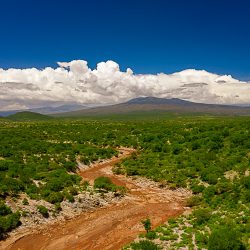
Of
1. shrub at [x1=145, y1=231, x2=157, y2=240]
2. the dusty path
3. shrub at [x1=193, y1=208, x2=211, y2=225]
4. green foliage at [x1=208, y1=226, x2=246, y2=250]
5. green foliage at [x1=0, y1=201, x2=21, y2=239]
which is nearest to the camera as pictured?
green foliage at [x1=208, y1=226, x2=246, y2=250]

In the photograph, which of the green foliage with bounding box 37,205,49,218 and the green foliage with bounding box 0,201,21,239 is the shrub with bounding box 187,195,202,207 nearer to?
the green foliage with bounding box 37,205,49,218

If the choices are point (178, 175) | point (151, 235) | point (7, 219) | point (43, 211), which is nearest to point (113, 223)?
point (151, 235)

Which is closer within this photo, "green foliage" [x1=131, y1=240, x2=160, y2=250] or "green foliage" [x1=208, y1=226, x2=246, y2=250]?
"green foliage" [x1=208, y1=226, x2=246, y2=250]

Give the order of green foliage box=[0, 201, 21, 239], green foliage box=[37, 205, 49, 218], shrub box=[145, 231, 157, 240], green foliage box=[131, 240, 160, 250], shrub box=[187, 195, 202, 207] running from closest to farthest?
green foliage box=[131, 240, 160, 250], shrub box=[145, 231, 157, 240], green foliage box=[0, 201, 21, 239], green foliage box=[37, 205, 49, 218], shrub box=[187, 195, 202, 207]

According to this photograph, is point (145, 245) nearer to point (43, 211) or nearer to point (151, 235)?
point (151, 235)

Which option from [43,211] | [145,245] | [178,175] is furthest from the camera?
[178,175]

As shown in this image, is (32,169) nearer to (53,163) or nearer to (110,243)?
(53,163)

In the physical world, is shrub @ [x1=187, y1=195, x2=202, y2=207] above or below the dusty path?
above

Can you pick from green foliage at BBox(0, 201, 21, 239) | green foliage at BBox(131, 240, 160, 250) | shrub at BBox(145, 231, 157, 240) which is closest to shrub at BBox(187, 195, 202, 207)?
shrub at BBox(145, 231, 157, 240)

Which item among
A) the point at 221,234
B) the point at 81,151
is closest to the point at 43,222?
the point at 221,234
